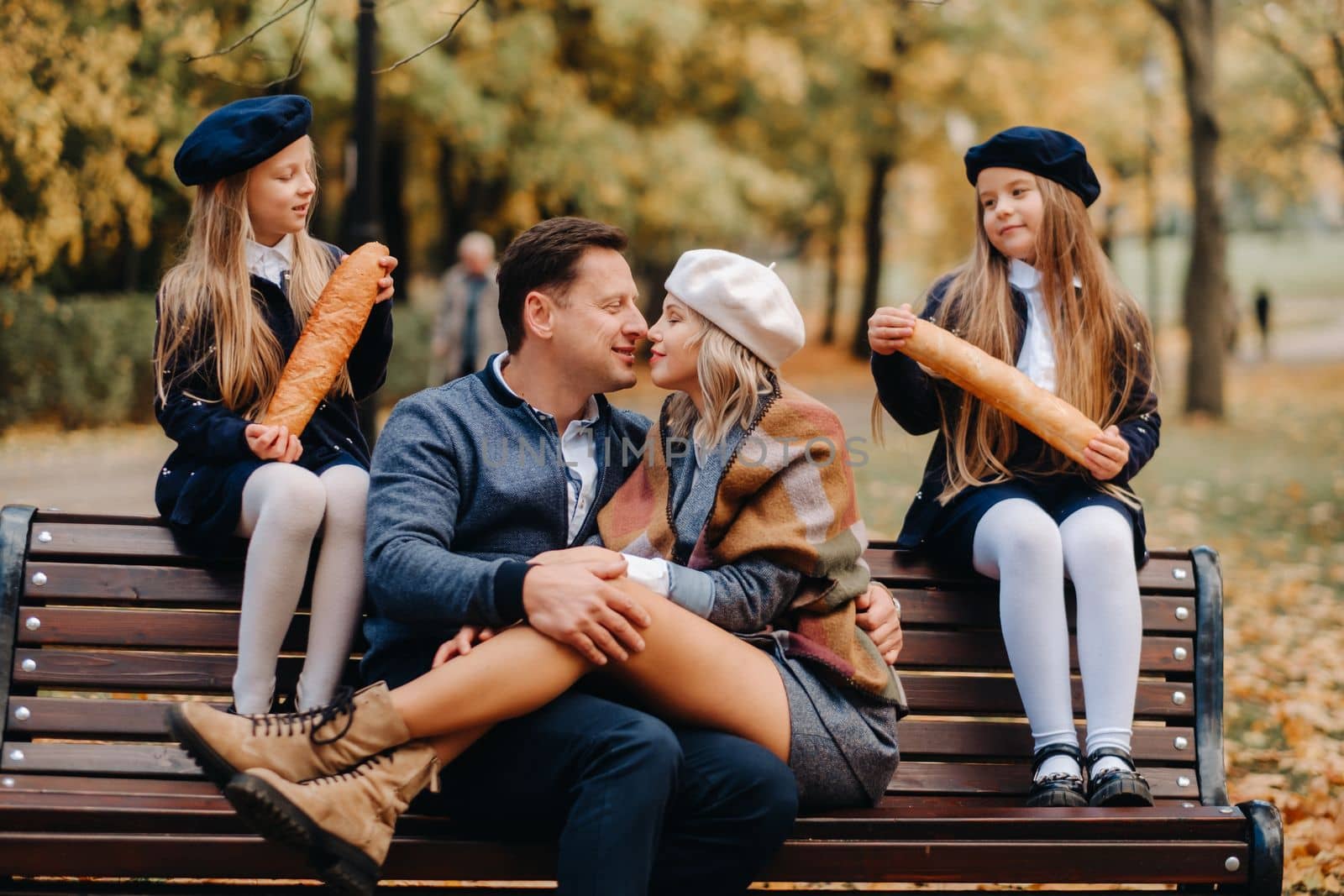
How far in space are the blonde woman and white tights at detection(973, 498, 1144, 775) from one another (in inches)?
14.1

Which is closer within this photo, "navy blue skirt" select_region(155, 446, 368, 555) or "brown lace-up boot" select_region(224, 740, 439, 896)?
"brown lace-up boot" select_region(224, 740, 439, 896)

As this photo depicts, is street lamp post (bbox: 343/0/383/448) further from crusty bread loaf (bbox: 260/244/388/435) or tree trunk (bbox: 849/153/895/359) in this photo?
tree trunk (bbox: 849/153/895/359)

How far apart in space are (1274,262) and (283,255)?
53.8 meters

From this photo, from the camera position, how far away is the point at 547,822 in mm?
2816

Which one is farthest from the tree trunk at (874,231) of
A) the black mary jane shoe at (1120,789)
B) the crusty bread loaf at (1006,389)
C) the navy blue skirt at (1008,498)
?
the black mary jane shoe at (1120,789)

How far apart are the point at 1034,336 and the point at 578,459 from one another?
1.31m

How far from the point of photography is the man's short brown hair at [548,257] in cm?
332

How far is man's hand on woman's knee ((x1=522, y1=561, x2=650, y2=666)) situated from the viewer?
2.74 meters

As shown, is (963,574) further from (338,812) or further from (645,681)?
Result: (338,812)

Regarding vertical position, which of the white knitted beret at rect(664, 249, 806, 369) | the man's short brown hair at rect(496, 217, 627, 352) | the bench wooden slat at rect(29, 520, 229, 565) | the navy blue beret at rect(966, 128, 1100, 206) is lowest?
the bench wooden slat at rect(29, 520, 229, 565)

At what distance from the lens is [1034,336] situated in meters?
3.75

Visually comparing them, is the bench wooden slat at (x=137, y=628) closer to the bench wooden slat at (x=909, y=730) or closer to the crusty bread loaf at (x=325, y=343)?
the bench wooden slat at (x=909, y=730)

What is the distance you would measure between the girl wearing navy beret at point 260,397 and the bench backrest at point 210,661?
0.12 m

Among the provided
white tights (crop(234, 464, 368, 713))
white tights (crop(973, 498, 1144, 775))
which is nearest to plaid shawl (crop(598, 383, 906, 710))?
white tights (crop(973, 498, 1144, 775))
